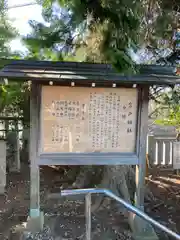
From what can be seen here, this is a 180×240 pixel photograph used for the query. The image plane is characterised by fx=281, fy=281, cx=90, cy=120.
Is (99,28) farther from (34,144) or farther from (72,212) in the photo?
(72,212)

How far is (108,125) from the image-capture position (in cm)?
370

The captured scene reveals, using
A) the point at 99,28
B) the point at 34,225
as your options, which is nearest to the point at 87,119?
the point at 99,28

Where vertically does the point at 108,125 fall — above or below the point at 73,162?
above

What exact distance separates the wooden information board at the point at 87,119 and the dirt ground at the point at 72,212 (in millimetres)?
1159

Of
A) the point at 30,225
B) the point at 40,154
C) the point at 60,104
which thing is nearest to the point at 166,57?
the point at 60,104

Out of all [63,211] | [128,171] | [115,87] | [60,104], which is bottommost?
[63,211]

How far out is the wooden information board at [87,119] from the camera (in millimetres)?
3605

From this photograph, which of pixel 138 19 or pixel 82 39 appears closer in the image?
pixel 138 19

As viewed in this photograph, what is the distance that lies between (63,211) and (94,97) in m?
2.14

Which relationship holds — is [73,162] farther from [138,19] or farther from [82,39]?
[138,19]

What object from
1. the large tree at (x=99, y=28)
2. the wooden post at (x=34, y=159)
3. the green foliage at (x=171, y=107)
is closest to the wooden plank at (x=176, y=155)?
the green foliage at (x=171, y=107)

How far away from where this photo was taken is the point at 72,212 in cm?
462

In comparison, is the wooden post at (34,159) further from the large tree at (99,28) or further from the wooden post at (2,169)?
the wooden post at (2,169)

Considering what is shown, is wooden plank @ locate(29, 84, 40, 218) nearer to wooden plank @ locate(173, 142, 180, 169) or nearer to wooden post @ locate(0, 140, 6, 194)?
→ wooden post @ locate(0, 140, 6, 194)
